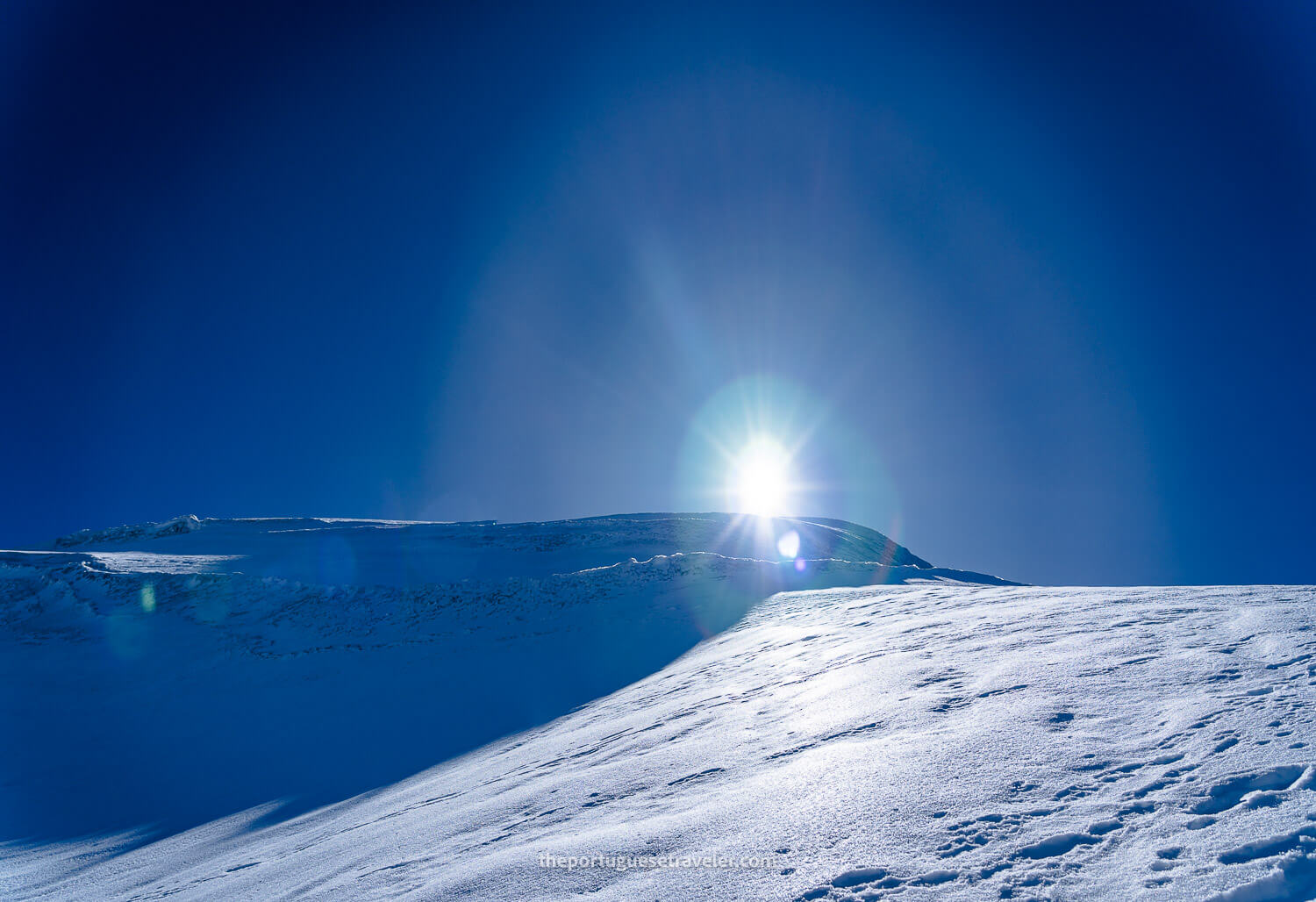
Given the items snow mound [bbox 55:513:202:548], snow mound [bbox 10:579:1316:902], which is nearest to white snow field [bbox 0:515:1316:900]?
snow mound [bbox 10:579:1316:902]

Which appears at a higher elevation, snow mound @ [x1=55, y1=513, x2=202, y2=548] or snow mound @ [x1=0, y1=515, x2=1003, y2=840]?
snow mound @ [x1=55, y1=513, x2=202, y2=548]

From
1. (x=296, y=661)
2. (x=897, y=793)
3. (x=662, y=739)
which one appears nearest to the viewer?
(x=897, y=793)

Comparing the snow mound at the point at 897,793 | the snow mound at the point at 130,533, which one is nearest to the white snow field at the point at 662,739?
the snow mound at the point at 897,793

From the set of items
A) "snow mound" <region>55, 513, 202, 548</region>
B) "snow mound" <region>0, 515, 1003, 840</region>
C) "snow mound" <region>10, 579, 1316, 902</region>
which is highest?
"snow mound" <region>55, 513, 202, 548</region>

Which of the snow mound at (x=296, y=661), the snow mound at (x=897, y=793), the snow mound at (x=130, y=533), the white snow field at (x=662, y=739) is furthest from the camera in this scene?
the snow mound at (x=130, y=533)

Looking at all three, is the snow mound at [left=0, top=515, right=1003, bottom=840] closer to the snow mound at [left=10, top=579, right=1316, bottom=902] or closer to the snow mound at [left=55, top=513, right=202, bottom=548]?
the snow mound at [left=10, top=579, right=1316, bottom=902]

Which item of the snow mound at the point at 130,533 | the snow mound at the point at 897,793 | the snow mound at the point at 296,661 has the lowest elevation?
the snow mound at the point at 897,793

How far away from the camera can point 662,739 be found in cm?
727

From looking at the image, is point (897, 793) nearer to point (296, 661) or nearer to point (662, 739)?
point (662, 739)

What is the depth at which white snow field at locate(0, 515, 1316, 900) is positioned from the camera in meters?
3.50

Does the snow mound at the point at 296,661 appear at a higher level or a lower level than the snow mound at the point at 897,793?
higher

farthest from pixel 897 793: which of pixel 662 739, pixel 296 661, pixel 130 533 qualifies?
pixel 130 533

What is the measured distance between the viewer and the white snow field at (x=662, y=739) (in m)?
3.50

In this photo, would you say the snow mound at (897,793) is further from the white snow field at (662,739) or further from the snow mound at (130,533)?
the snow mound at (130,533)
